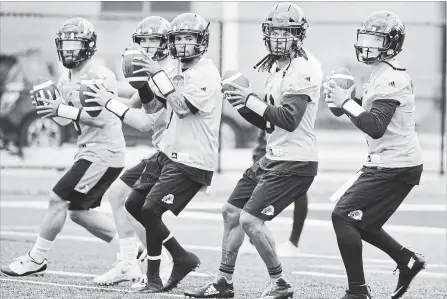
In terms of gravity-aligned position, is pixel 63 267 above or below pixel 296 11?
below

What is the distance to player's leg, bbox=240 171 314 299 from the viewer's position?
7480 millimetres

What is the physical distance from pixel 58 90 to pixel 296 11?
2.38m

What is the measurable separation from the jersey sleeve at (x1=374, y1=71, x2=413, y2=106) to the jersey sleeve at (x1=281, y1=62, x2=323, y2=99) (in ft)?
1.55

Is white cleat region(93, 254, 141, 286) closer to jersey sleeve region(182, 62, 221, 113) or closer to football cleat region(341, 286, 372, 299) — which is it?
jersey sleeve region(182, 62, 221, 113)

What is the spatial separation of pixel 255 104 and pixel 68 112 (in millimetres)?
1848

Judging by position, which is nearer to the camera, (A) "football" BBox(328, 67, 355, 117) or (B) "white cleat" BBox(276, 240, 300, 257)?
(A) "football" BBox(328, 67, 355, 117)

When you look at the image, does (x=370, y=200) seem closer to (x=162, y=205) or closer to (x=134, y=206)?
(x=162, y=205)

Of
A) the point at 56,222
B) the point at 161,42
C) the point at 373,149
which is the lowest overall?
the point at 56,222

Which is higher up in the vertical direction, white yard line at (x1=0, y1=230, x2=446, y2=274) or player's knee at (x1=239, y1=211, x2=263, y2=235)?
player's knee at (x1=239, y1=211, x2=263, y2=235)

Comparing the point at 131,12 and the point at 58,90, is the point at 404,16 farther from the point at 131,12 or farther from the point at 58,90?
the point at 58,90

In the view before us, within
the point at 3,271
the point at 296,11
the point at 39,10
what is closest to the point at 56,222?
the point at 3,271

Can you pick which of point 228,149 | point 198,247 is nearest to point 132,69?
point 198,247

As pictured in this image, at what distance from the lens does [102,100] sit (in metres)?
7.98

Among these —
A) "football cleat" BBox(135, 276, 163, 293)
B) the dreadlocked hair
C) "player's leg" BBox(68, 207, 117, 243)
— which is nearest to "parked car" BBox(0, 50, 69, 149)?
"player's leg" BBox(68, 207, 117, 243)
